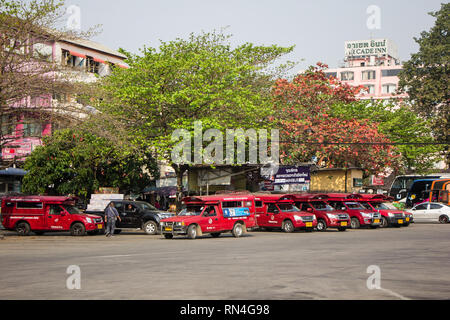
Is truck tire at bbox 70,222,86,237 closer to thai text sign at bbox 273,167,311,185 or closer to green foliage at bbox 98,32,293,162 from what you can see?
green foliage at bbox 98,32,293,162

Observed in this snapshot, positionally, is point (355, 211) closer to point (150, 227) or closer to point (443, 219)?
point (443, 219)

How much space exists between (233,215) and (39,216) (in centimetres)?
984

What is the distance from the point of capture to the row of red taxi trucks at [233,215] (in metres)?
27.8

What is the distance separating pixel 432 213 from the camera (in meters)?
43.5

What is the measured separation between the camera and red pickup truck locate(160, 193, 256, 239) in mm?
27062

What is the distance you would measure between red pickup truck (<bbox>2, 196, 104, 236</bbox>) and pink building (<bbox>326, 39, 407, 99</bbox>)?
276 feet

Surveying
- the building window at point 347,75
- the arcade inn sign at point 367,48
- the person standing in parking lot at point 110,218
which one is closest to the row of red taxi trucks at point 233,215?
the person standing in parking lot at point 110,218

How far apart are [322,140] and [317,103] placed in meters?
3.95

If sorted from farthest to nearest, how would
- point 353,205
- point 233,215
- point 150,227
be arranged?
point 353,205, point 150,227, point 233,215

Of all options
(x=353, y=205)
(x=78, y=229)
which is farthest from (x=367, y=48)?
(x=78, y=229)

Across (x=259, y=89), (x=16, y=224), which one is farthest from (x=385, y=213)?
(x=16, y=224)

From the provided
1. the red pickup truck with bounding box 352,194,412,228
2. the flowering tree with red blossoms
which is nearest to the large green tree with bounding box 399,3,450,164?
the flowering tree with red blossoms

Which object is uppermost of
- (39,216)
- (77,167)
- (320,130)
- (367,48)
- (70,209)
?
(367,48)

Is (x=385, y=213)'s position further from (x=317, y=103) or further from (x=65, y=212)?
(x=65, y=212)
